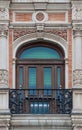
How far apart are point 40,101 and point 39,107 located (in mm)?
202

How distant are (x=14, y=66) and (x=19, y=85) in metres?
0.60

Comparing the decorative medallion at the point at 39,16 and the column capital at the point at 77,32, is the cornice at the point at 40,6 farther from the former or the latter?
the column capital at the point at 77,32

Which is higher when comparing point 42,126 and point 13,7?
point 13,7

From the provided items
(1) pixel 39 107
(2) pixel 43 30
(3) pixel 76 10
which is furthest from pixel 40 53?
(1) pixel 39 107

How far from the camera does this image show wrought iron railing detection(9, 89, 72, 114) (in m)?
24.0

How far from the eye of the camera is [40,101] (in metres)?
24.3

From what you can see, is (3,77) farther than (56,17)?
No

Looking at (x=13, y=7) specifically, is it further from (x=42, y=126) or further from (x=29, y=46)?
(x=42, y=126)

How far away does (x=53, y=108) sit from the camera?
79.4 ft

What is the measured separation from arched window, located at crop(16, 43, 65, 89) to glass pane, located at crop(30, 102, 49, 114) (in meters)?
0.61

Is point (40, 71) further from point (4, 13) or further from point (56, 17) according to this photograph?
point (4, 13)

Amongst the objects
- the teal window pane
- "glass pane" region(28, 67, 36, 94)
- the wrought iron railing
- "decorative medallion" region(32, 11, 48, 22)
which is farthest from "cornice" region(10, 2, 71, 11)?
the wrought iron railing

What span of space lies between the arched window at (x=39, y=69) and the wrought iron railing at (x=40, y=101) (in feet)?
1.01

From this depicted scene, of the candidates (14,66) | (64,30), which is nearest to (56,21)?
(64,30)
